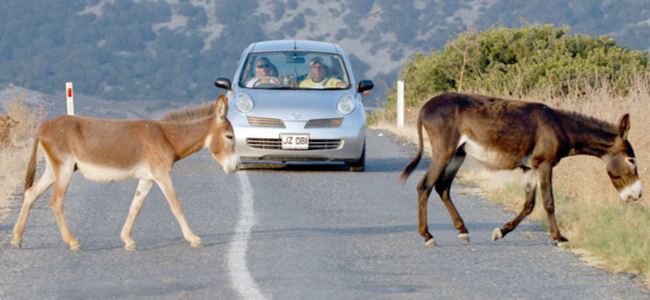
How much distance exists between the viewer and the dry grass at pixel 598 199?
10786mm

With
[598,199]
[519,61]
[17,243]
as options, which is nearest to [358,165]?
[598,199]

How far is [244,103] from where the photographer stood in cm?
1794

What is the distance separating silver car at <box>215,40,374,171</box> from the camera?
57.7ft

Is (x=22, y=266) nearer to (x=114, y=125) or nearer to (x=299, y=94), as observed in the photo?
(x=114, y=125)

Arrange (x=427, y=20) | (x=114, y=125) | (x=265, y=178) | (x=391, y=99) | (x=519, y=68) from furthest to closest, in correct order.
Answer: (x=427, y=20) → (x=391, y=99) → (x=519, y=68) → (x=265, y=178) → (x=114, y=125)

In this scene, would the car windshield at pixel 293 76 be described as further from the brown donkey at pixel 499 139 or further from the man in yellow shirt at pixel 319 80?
the brown donkey at pixel 499 139

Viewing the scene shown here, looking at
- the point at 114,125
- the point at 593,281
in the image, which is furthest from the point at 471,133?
the point at 114,125

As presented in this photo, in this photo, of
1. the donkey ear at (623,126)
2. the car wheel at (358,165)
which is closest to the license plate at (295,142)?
the car wheel at (358,165)

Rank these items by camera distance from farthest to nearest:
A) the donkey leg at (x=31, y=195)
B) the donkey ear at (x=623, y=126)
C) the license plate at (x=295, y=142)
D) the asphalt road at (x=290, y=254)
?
the license plate at (x=295, y=142) → the donkey ear at (x=623, y=126) → the donkey leg at (x=31, y=195) → the asphalt road at (x=290, y=254)

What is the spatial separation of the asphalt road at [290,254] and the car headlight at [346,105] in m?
2.30

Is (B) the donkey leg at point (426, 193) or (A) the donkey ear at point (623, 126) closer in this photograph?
(B) the donkey leg at point (426, 193)

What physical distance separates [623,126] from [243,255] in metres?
3.66

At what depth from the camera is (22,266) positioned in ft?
34.8

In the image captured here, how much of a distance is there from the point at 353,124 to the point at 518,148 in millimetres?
6271
